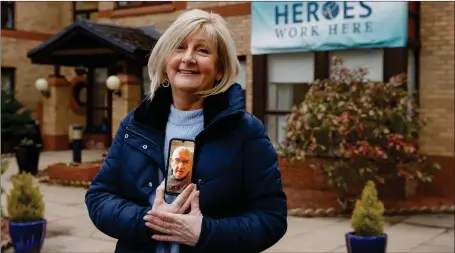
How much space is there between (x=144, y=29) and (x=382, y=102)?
293 inches

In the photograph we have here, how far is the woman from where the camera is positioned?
2148mm

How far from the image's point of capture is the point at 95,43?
14.3 meters

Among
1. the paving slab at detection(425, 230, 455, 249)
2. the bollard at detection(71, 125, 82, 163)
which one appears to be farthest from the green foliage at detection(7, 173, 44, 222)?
the bollard at detection(71, 125, 82, 163)

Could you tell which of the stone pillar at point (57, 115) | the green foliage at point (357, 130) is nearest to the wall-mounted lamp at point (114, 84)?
the stone pillar at point (57, 115)

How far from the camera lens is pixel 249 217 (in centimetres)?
221

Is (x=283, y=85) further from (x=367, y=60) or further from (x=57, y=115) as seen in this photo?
(x=57, y=115)

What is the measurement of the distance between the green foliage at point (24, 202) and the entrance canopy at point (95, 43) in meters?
6.39

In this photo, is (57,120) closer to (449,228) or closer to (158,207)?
(449,228)

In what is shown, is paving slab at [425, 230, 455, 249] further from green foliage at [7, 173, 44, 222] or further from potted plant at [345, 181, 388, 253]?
green foliage at [7, 173, 44, 222]

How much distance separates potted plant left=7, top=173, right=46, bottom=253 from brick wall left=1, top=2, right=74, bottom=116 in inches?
566

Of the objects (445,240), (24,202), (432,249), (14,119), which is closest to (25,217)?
(24,202)

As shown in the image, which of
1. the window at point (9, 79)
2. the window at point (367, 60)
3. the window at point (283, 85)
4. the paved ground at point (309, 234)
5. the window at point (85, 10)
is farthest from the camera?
the window at point (85, 10)

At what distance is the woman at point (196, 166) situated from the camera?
2.15m

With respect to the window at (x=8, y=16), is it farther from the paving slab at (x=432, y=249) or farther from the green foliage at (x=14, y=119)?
the paving slab at (x=432, y=249)
